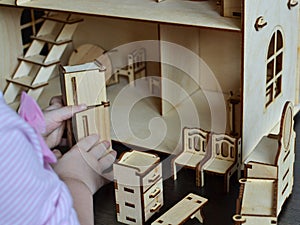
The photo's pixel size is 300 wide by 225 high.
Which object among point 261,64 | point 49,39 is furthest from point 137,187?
point 49,39

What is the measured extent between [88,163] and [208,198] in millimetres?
264

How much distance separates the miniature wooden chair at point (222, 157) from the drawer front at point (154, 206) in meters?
0.13

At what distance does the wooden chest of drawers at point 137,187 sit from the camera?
1032mm

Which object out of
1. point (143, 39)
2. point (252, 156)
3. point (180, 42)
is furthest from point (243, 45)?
point (143, 39)

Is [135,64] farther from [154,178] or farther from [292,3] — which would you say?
[154,178]

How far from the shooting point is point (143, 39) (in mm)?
1681

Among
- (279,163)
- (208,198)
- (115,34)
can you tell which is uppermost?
(115,34)

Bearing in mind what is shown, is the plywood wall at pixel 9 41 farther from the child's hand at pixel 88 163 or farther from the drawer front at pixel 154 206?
the drawer front at pixel 154 206

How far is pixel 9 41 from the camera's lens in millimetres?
1608

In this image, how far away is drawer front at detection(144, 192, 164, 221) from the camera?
107cm

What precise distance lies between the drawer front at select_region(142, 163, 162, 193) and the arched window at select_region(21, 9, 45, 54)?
0.80 meters

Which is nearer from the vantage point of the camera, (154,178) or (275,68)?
(154,178)

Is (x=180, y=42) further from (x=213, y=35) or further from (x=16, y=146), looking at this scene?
(x=16, y=146)

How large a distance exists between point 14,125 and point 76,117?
674 millimetres
